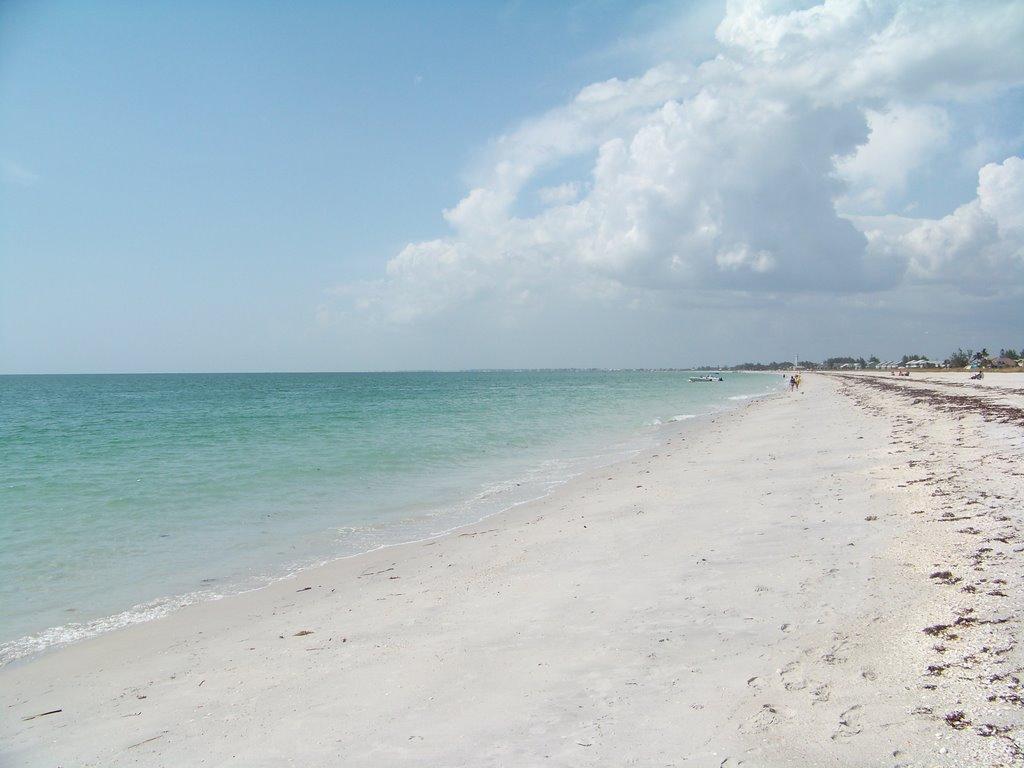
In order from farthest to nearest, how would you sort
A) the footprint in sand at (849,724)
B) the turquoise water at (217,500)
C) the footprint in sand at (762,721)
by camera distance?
the turquoise water at (217,500) → the footprint in sand at (762,721) → the footprint in sand at (849,724)


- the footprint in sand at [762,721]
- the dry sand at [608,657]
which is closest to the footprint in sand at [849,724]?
the dry sand at [608,657]

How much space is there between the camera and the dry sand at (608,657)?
374 centimetres

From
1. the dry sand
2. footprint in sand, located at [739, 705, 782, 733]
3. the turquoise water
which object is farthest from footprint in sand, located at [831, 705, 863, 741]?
the turquoise water

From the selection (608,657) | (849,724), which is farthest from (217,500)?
(849,724)

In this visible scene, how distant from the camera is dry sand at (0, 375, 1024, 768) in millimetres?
3736

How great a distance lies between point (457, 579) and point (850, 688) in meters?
5.06

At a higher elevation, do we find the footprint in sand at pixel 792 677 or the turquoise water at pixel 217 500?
the footprint in sand at pixel 792 677

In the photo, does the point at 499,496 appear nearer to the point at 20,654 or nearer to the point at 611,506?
the point at 611,506

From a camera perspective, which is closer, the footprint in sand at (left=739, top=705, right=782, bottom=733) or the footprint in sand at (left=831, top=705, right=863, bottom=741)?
the footprint in sand at (left=831, top=705, right=863, bottom=741)

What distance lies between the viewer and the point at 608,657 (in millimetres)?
4949

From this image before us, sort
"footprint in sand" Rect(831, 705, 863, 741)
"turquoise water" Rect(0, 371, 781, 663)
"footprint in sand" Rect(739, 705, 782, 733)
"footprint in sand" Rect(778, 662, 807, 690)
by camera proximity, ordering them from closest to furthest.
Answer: "footprint in sand" Rect(831, 705, 863, 741) < "footprint in sand" Rect(739, 705, 782, 733) < "footprint in sand" Rect(778, 662, 807, 690) < "turquoise water" Rect(0, 371, 781, 663)

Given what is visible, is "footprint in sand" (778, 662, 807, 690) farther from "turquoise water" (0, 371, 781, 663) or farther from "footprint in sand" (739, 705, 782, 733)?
"turquoise water" (0, 371, 781, 663)

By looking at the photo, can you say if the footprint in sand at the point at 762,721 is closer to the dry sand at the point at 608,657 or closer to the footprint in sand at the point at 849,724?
the dry sand at the point at 608,657

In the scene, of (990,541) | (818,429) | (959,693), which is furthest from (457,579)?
(818,429)
